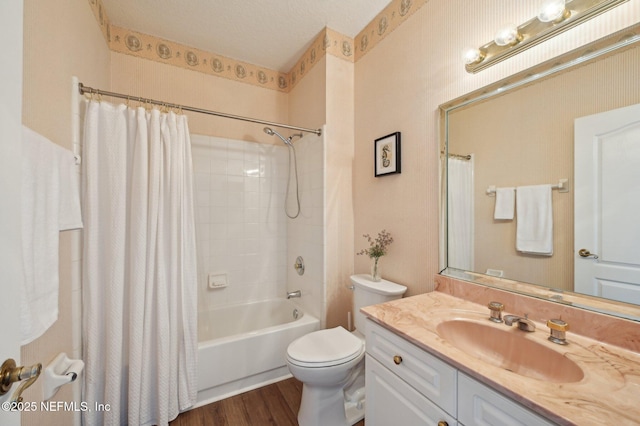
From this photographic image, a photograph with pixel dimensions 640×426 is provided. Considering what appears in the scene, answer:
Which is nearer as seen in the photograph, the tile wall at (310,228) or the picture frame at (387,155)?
the picture frame at (387,155)

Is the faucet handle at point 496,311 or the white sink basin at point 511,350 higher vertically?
the faucet handle at point 496,311

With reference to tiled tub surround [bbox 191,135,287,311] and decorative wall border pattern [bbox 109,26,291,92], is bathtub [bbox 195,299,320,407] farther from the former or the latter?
decorative wall border pattern [bbox 109,26,291,92]

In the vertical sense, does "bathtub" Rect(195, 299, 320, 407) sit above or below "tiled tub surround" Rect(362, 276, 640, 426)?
below

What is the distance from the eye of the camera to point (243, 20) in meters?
1.88

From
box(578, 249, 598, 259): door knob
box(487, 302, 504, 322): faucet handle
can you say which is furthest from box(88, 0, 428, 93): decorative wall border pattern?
box(487, 302, 504, 322): faucet handle

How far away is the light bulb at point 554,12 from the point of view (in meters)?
0.95

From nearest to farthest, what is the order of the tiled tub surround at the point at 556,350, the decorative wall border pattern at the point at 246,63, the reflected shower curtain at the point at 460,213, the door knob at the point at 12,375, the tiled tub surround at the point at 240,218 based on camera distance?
the door knob at the point at 12,375, the tiled tub surround at the point at 556,350, the reflected shower curtain at the point at 460,213, the decorative wall border pattern at the point at 246,63, the tiled tub surround at the point at 240,218

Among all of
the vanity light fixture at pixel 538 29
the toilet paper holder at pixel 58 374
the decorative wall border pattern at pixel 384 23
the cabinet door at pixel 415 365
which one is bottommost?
the toilet paper holder at pixel 58 374

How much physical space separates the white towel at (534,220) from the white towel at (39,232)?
5.80ft

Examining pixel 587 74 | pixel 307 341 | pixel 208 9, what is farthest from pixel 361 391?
pixel 208 9

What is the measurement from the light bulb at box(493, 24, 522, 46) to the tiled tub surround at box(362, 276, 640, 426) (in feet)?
3.56

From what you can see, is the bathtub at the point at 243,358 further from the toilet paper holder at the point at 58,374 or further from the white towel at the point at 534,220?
the white towel at the point at 534,220

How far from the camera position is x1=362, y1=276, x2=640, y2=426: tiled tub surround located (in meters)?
0.57

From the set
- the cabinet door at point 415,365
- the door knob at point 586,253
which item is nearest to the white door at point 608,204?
the door knob at point 586,253
